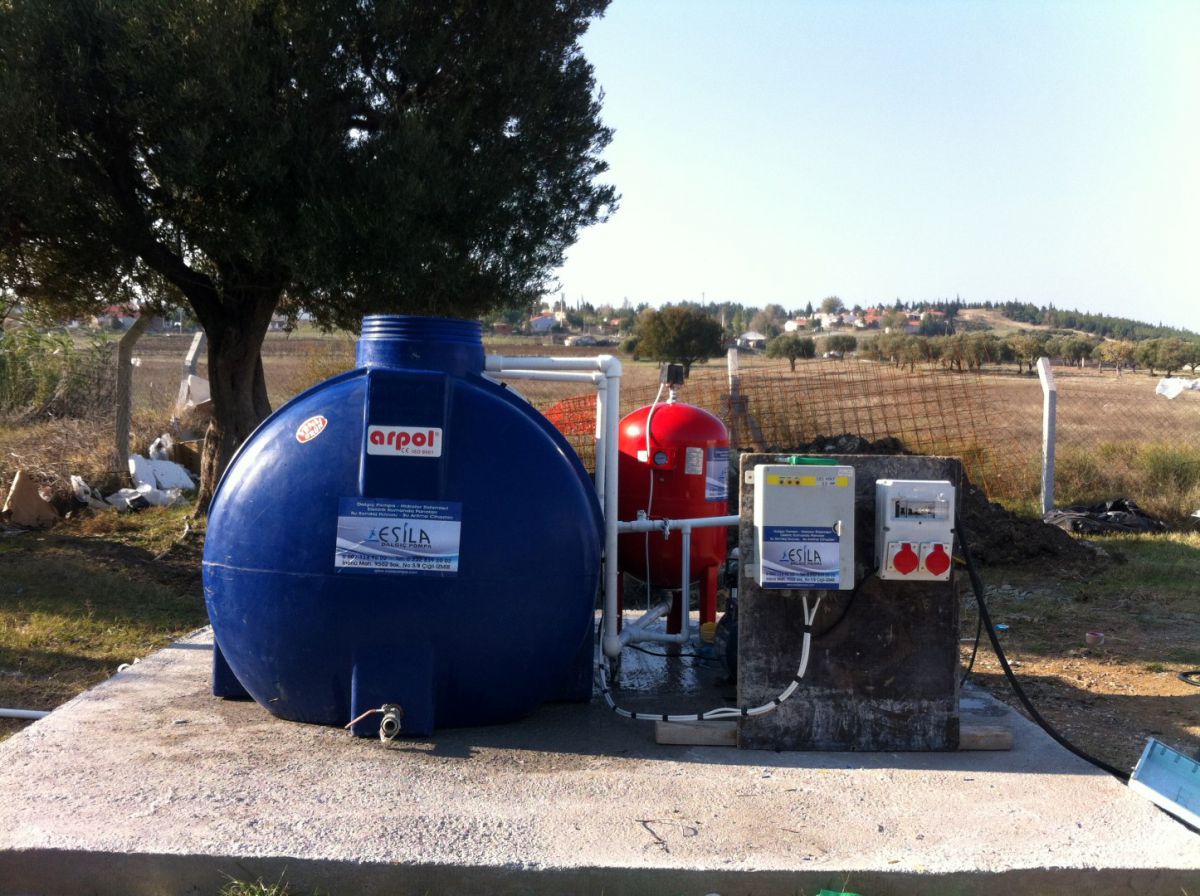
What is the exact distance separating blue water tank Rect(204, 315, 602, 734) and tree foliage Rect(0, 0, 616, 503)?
185 inches

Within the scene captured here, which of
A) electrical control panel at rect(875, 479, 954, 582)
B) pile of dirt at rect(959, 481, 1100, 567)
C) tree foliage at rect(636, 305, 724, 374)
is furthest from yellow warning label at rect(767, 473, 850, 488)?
tree foliage at rect(636, 305, 724, 374)

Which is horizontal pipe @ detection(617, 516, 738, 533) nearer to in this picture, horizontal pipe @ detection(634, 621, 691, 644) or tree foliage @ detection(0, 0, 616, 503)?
horizontal pipe @ detection(634, 621, 691, 644)

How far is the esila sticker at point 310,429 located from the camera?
15.0ft

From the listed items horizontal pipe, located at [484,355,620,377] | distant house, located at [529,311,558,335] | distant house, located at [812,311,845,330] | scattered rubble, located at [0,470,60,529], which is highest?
distant house, located at [812,311,845,330]

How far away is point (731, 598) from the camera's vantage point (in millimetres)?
5934

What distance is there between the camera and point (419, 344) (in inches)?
188

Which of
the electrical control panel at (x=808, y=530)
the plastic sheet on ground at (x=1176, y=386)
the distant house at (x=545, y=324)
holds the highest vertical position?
the distant house at (x=545, y=324)

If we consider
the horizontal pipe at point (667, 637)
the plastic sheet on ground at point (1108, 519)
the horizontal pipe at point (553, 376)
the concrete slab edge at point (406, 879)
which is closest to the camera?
the concrete slab edge at point (406, 879)

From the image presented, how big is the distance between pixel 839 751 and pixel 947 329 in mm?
61943

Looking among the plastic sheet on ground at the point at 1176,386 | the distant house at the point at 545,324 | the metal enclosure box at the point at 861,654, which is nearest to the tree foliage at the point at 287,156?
the metal enclosure box at the point at 861,654

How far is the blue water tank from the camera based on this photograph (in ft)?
14.4

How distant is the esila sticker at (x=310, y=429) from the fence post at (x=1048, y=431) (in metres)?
10.5

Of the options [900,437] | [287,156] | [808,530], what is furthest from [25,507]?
[900,437]

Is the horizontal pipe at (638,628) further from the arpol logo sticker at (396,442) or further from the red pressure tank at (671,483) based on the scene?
the arpol logo sticker at (396,442)
